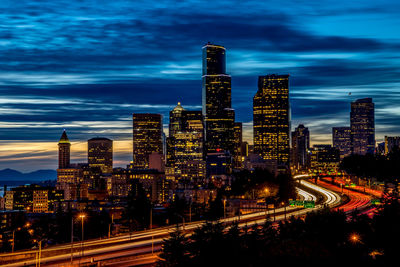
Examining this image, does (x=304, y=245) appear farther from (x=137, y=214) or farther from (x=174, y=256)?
(x=137, y=214)

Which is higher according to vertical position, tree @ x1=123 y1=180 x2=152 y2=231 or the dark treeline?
the dark treeline

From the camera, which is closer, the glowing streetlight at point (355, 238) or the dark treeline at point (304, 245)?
the dark treeline at point (304, 245)

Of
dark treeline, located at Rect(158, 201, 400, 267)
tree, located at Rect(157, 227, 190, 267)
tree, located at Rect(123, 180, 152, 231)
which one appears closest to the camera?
dark treeline, located at Rect(158, 201, 400, 267)

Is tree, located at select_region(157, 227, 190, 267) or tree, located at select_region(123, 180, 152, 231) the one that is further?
tree, located at select_region(123, 180, 152, 231)

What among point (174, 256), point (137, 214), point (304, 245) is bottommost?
point (137, 214)

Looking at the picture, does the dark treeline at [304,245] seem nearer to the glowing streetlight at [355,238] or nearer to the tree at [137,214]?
the glowing streetlight at [355,238]

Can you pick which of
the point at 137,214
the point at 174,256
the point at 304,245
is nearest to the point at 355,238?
the point at 304,245

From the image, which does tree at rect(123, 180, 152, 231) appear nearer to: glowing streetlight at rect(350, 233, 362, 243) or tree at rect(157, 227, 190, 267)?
glowing streetlight at rect(350, 233, 362, 243)

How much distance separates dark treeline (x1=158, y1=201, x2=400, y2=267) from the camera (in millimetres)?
45562

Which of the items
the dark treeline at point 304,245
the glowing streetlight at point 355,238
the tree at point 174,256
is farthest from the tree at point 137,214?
the tree at point 174,256

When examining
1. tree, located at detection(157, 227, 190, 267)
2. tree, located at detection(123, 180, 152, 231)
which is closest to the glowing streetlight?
tree, located at detection(157, 227, 190, 267)

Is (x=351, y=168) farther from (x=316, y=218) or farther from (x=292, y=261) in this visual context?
(x=292, y=261)

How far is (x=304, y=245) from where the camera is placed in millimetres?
48812

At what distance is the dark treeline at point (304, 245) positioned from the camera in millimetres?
45562
